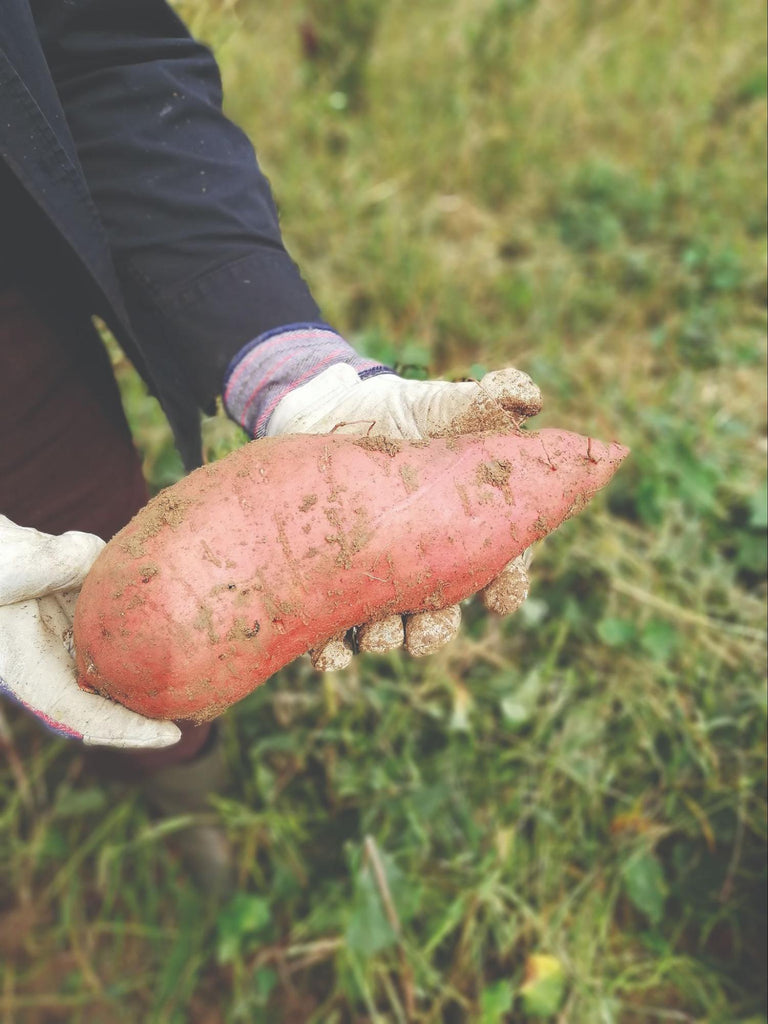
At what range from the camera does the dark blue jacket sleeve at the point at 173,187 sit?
92 centimetres

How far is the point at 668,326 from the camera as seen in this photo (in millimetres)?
2055

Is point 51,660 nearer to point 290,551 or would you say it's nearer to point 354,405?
point 290,551

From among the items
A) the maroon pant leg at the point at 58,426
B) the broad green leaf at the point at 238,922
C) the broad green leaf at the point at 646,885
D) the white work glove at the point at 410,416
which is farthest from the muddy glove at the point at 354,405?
the broad green leaf at the point at 238,922

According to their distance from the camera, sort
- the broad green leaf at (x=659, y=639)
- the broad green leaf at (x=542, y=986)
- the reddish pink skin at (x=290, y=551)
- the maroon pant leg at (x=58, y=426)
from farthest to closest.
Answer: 1. the broad green leaf at (x=659, y=639)
2. the broad green leaf at (x=542, y=986)
3. the maroon pant leg at (x=58, y=426)
4. the reddish pink skin at (x=290, y=551)

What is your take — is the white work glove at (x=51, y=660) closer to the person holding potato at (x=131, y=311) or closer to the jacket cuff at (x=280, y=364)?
the person holding potato at (x=131, y=311)

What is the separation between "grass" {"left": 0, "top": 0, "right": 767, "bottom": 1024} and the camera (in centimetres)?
129

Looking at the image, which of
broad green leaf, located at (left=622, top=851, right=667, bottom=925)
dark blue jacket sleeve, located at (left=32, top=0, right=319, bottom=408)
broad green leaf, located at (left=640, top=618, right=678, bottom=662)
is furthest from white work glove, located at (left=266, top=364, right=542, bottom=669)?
broad green leaf, located at (left=622, top=851, right=667, bottom=925)

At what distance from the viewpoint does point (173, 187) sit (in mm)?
954

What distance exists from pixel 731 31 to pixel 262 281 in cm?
256

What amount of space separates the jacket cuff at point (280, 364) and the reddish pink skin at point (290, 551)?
0.12 metres

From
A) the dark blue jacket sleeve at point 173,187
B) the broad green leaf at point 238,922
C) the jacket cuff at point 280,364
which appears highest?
the dark blue jacket sleeve at point 173,187

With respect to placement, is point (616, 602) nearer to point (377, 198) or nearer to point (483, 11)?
point (377, 198)

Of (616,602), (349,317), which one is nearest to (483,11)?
(349,317)

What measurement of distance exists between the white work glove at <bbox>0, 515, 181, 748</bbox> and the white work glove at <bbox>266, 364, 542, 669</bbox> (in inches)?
10.3
